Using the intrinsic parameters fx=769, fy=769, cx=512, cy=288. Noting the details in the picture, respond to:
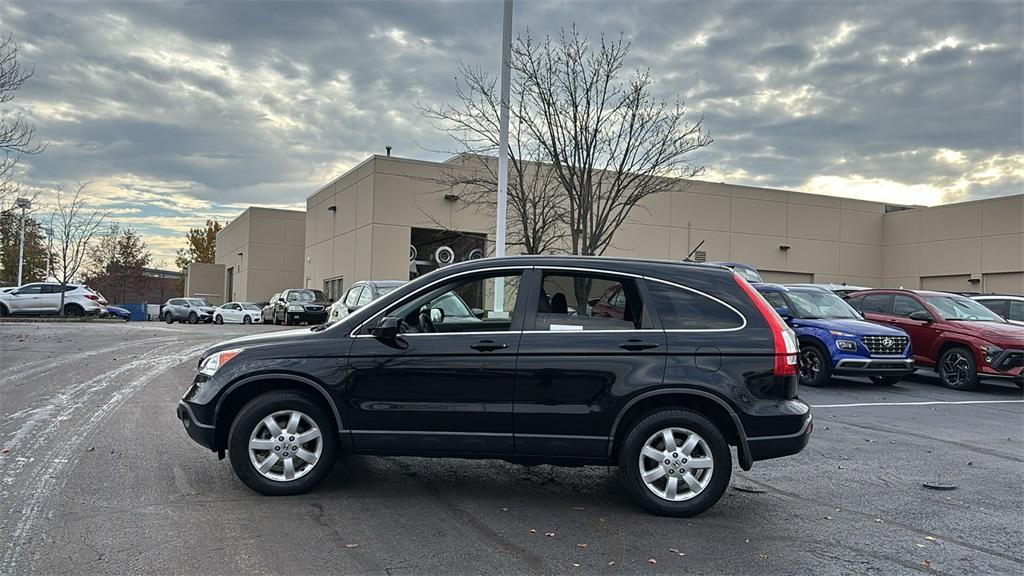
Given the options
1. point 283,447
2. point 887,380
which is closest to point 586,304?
point 283,447

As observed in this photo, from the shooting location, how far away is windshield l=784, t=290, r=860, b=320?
44.6 feet

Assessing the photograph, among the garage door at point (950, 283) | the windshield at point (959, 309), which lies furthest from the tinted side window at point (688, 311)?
the garage door at point (950, 283)

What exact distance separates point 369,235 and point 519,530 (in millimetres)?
29199

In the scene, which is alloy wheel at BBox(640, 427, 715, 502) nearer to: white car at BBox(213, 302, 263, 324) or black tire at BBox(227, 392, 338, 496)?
black tire at BBox(227, 392, 338, 496)

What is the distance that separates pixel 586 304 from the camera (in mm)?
5770

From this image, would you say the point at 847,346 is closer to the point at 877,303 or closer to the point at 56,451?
the point at 877,303

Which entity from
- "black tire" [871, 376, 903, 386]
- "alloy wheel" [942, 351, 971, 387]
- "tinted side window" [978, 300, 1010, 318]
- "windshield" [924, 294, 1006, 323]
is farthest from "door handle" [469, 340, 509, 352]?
"tinted side window" [978, 300, 1010, 318]

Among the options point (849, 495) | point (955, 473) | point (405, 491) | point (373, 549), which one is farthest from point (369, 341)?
point (955, 473)

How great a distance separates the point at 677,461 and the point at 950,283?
3885cm

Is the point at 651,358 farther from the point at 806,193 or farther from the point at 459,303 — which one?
the point at 806,193

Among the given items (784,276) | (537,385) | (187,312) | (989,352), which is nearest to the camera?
(537,385)

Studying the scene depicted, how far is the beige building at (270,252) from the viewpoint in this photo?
177 feet

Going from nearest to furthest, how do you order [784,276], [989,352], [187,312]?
[989,352] → [784,276] → [187,312]

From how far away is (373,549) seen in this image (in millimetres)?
4477
